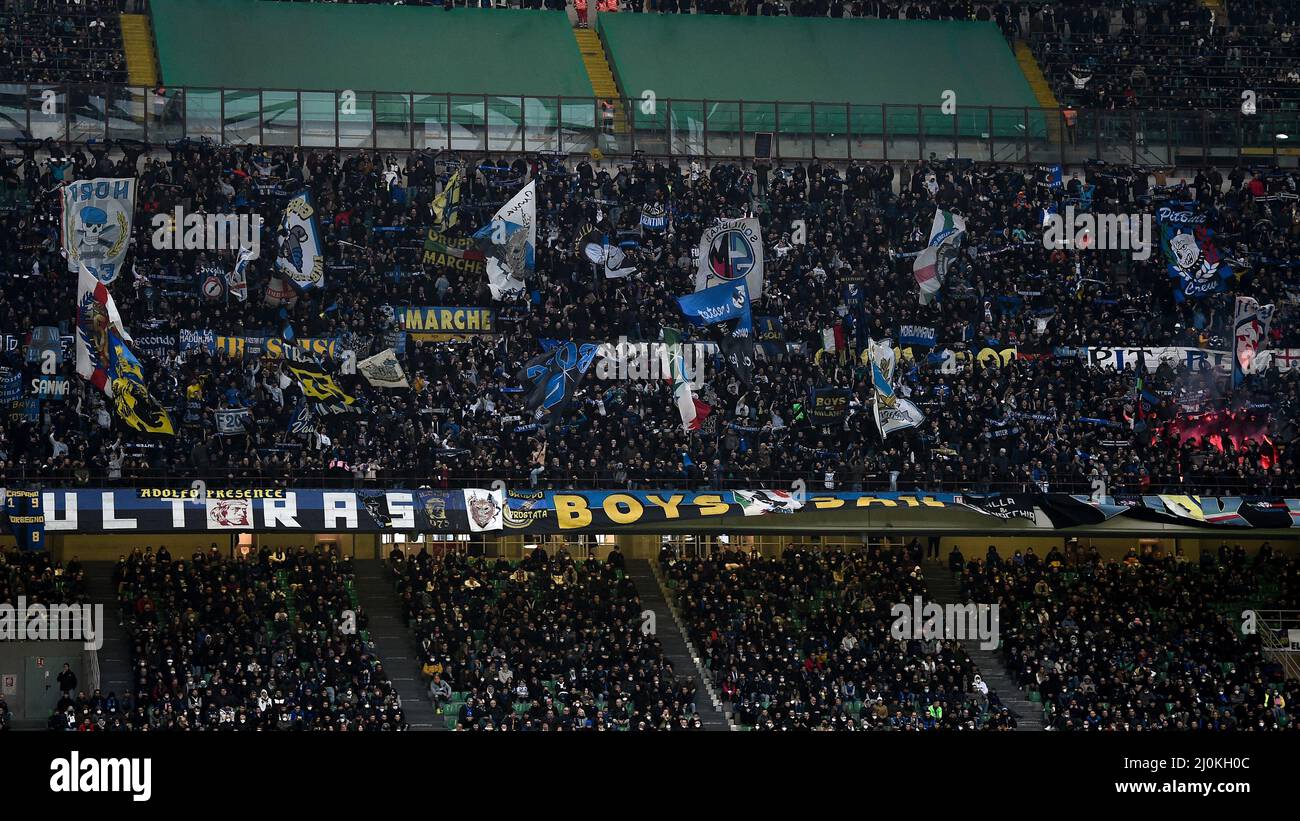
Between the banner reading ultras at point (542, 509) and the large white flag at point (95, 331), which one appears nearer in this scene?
the large white flag at point (95, 331)

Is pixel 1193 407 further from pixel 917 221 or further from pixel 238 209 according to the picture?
pixel 238 209

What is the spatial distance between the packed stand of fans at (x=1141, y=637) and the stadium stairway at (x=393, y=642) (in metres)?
12.5

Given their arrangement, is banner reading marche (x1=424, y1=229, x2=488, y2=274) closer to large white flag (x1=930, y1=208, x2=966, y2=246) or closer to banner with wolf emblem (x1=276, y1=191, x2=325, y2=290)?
banner with wolf emblem (x1=276, y1=191, x2=325, y2=290)

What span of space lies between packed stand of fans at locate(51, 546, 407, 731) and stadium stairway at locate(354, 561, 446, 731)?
58 cm

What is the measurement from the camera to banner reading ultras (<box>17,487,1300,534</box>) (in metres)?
38.6

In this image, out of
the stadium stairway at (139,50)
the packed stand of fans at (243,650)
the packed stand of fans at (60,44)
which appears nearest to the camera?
the packed stand of fans at (243,650)

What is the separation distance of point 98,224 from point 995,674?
22928 millimetres

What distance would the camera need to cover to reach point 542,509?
131ft


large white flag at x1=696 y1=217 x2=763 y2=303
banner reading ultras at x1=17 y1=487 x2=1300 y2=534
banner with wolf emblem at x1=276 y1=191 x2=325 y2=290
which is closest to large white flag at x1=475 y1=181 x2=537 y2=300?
banner with wolf emblem at x1=276 y1=191 x2=325 y2=290

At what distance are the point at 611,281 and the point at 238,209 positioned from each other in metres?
9.31

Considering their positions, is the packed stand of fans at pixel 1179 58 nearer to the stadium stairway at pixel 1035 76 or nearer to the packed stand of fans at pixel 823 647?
the stadium stairway at pixel 1035 76

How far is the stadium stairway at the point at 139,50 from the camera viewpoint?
49.2 m

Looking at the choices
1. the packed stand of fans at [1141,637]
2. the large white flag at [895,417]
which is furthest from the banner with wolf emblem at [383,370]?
the packed stand of fans at [1141,637]
